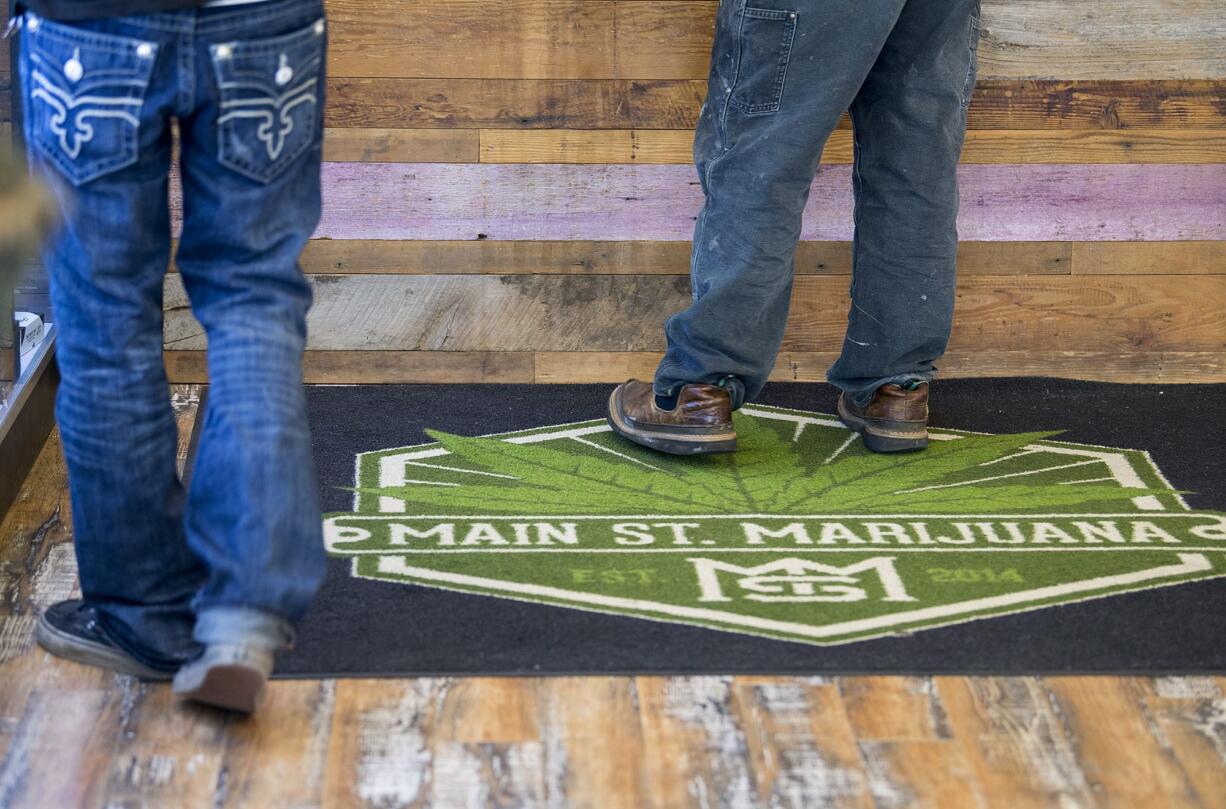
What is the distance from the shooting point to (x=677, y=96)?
277cm

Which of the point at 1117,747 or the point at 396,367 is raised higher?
the point at 1117,747

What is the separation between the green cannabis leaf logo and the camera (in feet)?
7.50

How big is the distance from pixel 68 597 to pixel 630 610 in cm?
75

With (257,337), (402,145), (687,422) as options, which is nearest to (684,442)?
(687,422)

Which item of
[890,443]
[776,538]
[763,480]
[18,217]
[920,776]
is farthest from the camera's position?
[890,443]

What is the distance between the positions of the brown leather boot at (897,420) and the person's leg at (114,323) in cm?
127

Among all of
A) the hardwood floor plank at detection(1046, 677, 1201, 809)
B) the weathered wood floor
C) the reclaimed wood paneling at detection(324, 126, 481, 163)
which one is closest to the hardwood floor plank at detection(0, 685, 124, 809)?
the weathered wood floor

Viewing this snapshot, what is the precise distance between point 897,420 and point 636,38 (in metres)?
0.87

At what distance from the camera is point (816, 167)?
238 cm

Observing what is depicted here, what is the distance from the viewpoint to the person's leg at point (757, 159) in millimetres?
2186

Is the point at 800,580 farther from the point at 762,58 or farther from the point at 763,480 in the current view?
the point at 762,58

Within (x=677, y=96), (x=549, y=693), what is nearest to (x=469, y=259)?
(x=677, y=96)

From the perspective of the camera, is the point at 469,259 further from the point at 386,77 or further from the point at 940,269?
the point at 940,269

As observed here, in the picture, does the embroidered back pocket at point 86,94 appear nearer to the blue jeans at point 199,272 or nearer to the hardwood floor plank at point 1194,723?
the blue jeans at point 199,272
